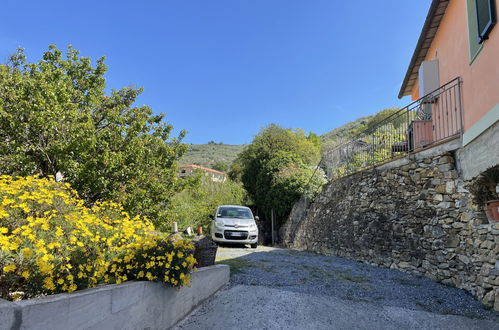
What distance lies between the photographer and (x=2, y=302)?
6.98 feet

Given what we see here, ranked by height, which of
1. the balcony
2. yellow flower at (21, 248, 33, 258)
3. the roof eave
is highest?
the roof eave

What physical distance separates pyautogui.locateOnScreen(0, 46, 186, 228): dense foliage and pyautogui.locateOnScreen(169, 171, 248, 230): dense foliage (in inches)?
164

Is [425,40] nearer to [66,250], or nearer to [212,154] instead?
[66,250]

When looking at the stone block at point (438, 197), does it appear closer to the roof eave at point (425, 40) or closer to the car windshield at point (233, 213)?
the roof eave at point (425, 40)

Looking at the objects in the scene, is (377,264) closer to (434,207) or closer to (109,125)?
(434,207)

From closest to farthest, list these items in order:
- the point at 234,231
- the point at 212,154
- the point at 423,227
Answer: the point at 423,227, the point at 234,231, the point at 212,154

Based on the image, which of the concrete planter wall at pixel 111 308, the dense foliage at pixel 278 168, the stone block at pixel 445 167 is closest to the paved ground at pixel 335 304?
the concrete planter wall at pixel 111 308

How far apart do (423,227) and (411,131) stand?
120 inches

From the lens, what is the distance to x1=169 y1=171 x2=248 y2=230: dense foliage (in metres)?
17.7

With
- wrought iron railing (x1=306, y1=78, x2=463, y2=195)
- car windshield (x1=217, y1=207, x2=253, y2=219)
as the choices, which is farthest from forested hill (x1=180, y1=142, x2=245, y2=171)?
wrought iron railing (x1=306, y1=78, x2=463, y2=195)

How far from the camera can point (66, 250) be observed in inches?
120

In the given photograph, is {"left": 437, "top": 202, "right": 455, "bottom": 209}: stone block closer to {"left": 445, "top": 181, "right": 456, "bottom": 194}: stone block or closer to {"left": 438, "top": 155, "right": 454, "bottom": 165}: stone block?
{"left": 445, "top": 181, "right": 456, "bottom": 194}: stone block

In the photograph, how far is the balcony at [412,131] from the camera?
684 cm

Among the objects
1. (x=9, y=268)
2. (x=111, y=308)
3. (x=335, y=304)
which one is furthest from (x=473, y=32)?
(x=9, y=268)
